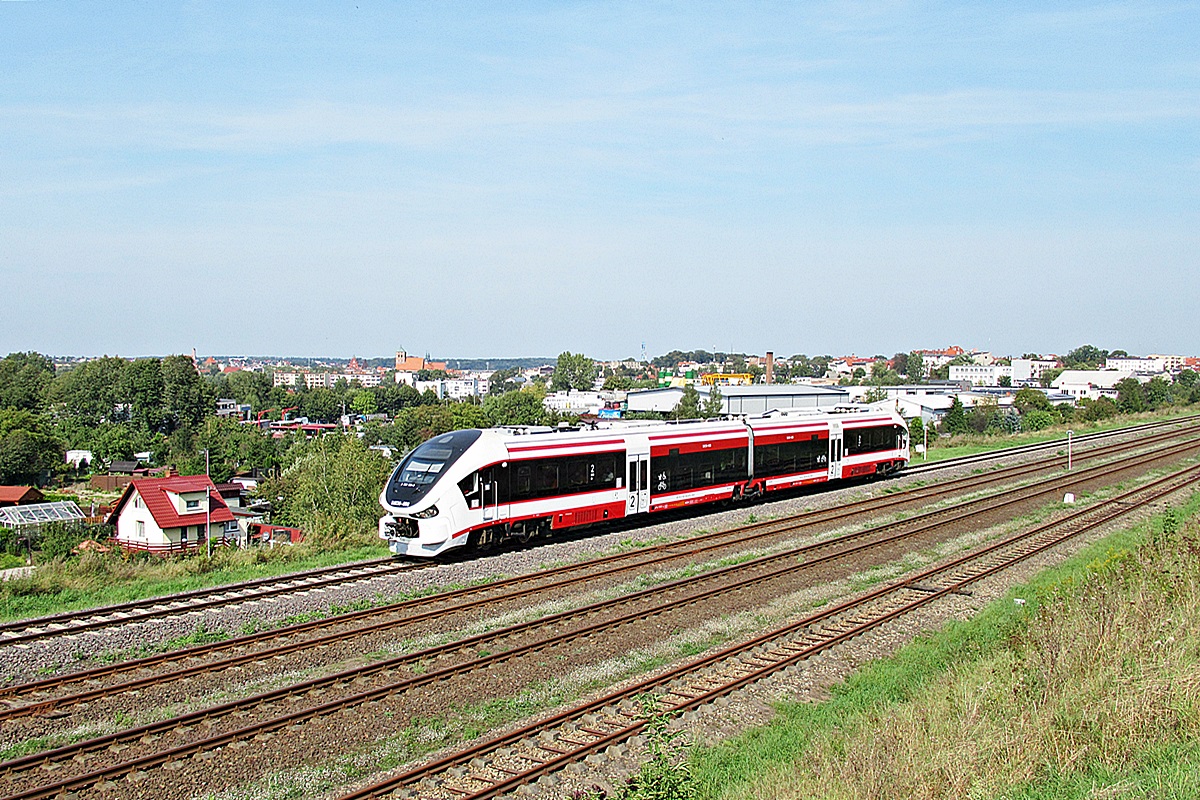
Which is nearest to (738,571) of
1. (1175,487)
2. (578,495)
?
(578,495)

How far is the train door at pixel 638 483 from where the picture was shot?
2402 centimetres

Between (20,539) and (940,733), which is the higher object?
(940,733)

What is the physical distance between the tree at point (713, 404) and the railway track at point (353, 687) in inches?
2930

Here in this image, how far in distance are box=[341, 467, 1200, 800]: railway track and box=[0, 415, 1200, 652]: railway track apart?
24.2ft

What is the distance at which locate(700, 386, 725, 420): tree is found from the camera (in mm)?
94438

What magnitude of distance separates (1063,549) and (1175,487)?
1441 cm

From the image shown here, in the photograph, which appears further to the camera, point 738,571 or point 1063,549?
point 1063,549

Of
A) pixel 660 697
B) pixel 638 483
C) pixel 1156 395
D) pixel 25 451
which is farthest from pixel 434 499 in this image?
pixel 1156 395

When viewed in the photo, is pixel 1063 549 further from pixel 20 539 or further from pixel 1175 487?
pixel 20 539

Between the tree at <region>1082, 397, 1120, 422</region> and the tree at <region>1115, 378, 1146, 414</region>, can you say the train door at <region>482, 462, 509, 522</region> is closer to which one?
the tree at <region>1082, 397, 1120, 422</region>

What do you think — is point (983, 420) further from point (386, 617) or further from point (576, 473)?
point (386, 617)

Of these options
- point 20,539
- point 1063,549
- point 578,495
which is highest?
point 578,495

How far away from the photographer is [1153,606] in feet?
42.6

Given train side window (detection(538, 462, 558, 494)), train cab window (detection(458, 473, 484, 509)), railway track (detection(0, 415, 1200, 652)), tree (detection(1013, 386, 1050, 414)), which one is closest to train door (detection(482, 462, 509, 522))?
train cab window (detection(458, 473, 484, 509))
